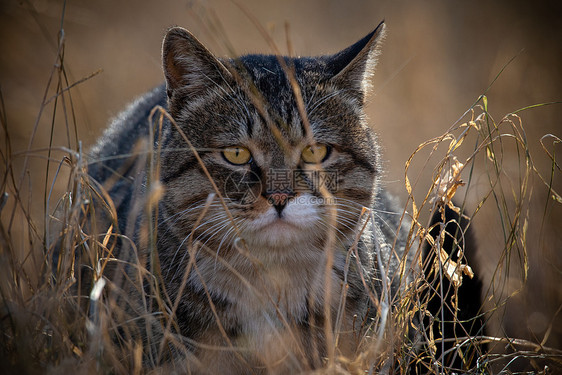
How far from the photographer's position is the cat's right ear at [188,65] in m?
2.13

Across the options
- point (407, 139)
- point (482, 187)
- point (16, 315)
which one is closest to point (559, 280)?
point (482, 187)

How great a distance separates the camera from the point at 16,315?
1639 millimetres

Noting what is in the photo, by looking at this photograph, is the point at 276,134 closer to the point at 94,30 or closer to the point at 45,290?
the point at 45,290

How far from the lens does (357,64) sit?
2346 millimetres

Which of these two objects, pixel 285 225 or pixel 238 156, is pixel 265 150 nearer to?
pixel 238 156

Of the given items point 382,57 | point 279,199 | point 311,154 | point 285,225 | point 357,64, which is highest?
point 382,57

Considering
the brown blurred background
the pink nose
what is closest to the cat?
the pink nose

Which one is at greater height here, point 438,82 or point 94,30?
point 94,30

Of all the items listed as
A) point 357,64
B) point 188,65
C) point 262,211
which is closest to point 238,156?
point 262,211

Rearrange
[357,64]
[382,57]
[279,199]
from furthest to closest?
[382,57] → [357,64] → [279,199]

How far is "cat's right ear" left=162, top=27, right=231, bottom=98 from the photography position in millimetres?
2127

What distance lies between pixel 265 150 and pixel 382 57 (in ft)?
14.4

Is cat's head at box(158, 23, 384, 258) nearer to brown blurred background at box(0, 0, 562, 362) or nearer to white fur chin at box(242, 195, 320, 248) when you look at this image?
white fur chin at box(242, 195, 320, 248)

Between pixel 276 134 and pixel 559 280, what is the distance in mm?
1874
